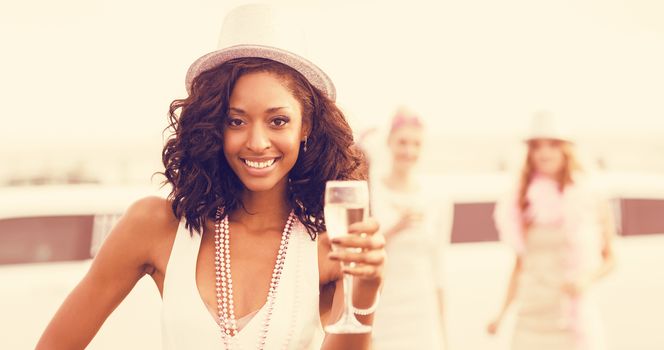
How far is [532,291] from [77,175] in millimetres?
3537

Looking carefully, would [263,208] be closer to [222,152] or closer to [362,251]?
[222,152]

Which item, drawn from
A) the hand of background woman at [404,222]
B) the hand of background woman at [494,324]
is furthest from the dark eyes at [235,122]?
the hand of background woman at [494,324]

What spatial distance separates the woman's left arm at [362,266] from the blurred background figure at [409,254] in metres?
2.72

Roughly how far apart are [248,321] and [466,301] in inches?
183

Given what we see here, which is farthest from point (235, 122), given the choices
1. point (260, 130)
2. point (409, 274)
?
point (409, 274)

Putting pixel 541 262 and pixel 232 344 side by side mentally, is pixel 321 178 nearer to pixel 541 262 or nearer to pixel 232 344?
pixel 232 344

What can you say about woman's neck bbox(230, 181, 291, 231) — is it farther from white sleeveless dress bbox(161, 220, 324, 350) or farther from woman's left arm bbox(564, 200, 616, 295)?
woman's left arm bbox(564, 200, 616, 295)

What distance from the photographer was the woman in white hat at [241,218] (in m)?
1.99

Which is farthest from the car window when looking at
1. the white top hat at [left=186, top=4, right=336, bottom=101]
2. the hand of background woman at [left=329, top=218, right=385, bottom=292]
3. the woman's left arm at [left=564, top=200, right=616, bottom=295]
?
the hand of background woman at [left=329, top=218, right=385, bottom=292]

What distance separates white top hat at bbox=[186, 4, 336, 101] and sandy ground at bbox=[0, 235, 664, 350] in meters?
3.08

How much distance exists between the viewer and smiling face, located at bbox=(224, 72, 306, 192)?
6.40 ft

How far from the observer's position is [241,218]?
2.20 meters

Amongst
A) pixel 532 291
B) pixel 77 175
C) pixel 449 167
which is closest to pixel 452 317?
pixel 532 291

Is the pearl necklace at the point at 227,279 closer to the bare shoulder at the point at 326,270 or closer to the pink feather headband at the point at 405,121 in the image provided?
the bare shoulder at the point at 326,270
